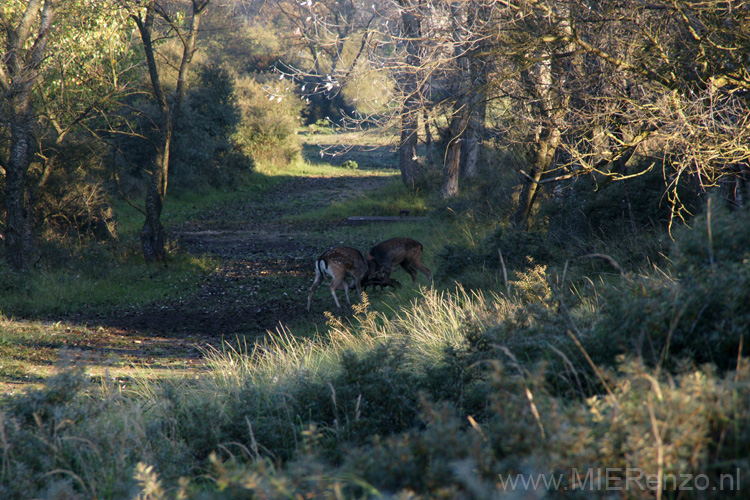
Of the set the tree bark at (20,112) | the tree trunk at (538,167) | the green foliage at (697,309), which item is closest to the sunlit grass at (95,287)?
the tree bark at (20,112)

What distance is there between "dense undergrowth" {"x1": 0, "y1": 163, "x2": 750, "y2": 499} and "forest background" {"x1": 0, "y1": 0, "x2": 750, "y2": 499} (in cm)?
2

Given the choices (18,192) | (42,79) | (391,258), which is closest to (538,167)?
(391,258)

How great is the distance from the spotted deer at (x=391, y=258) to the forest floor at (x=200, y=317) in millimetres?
1334

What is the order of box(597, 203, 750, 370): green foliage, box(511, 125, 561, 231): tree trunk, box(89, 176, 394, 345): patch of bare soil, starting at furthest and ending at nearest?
box(89, 176, 394, 345): patch of bare soil, box(511, 125, 561, 231): tree trunk, box(597, 203, 750, 370): green foliage

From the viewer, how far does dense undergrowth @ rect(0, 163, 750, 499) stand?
7.04ft

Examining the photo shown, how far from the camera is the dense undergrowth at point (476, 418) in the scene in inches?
84.4

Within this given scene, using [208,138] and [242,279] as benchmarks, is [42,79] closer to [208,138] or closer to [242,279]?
[242,279]

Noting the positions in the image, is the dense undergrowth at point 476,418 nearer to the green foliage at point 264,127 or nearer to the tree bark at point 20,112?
the tree bark at point 20,112

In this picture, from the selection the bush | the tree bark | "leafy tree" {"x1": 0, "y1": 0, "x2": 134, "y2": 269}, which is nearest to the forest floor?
the tree bark

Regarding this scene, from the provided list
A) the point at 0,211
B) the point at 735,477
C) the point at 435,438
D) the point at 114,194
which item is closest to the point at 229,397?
the point at 435,438

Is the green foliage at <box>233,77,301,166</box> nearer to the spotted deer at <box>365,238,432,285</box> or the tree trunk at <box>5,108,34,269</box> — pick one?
the tree trunk at <box>5,108,34,269</box>

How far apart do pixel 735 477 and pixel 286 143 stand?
103ft

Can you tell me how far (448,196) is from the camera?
19.7m

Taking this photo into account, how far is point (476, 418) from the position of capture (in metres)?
3.53
